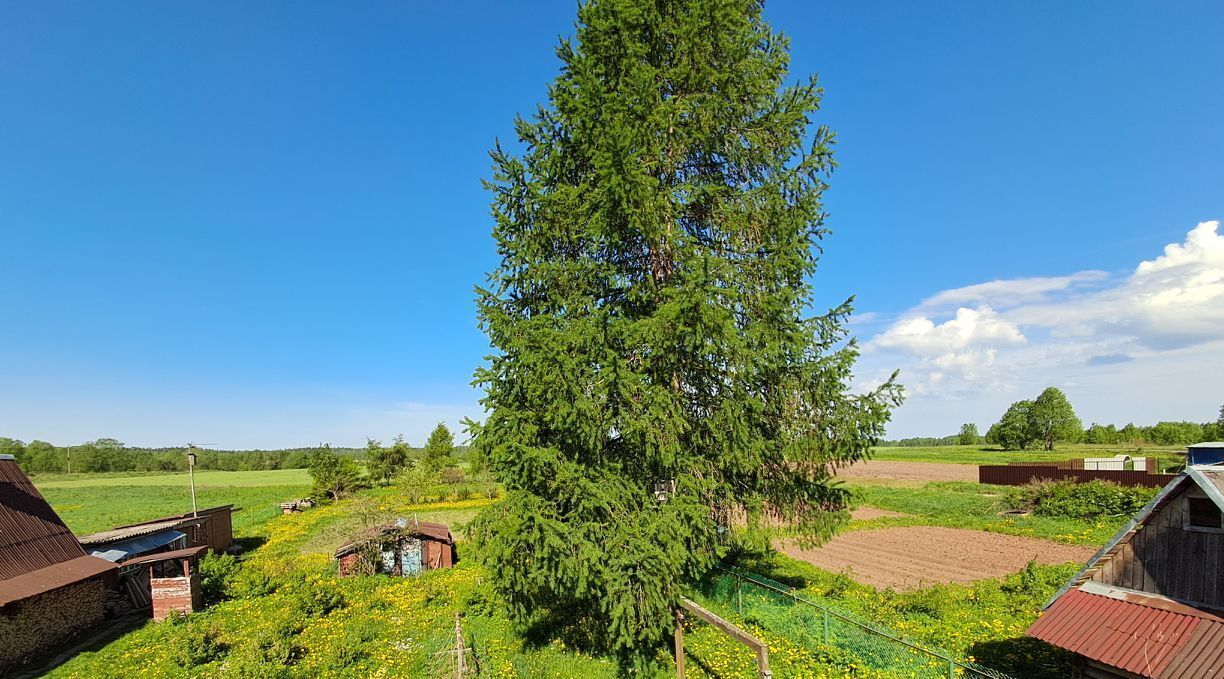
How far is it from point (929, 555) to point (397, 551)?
24956mm

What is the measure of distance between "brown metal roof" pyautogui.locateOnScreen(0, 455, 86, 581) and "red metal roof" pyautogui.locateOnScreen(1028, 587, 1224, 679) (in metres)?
27.3

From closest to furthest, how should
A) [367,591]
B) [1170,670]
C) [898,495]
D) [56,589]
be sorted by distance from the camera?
[1170,670] → [56,589] → [367,591] → [898,495]

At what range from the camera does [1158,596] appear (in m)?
7.40

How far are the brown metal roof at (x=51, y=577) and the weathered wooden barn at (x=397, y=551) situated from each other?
326 inches

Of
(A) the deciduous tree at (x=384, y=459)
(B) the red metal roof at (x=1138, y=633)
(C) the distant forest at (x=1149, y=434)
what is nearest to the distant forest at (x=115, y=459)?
(A) the deciduous tree at (x=384, y=459)

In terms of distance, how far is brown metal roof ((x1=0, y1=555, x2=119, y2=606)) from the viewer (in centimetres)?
1600

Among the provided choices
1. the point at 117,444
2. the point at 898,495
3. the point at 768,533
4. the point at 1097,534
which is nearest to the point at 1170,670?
the point at 768,533

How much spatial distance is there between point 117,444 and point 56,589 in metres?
168

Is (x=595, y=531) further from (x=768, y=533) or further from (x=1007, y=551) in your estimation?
(x=1007, y=551)

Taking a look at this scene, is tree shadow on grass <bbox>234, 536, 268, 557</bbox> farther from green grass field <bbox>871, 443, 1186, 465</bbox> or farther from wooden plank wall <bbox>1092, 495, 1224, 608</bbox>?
green grass field <bbox>871, 443, 1186, 465</bbox>

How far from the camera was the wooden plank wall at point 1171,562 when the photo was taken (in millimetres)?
6879

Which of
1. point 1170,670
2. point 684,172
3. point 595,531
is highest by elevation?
point 684,172

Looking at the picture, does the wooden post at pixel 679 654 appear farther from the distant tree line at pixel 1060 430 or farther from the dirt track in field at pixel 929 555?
the distant tree line at pixel 1060 430

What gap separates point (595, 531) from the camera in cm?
981
